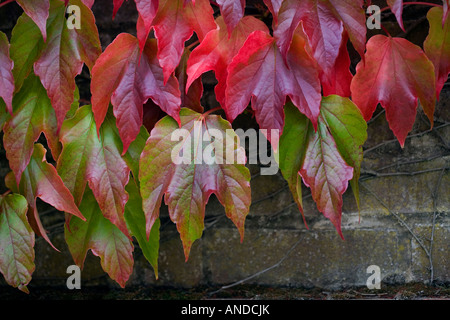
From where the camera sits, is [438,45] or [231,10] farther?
[438,45]

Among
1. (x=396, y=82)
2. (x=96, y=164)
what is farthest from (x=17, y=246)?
(x=396, y=82)

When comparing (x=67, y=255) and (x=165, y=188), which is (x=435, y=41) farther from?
(x=67, y=255)

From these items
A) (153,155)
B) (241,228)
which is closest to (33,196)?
(153,155)

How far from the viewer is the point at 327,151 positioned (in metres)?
0.78

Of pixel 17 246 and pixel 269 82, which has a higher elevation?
pixel 269 82

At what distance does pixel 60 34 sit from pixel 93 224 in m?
0.41

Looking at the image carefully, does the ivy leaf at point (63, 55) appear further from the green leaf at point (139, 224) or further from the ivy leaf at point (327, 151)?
the ivy leaf at point (327, 151)

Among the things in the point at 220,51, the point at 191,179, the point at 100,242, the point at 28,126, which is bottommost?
the point at 100,242

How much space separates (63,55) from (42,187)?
267mm

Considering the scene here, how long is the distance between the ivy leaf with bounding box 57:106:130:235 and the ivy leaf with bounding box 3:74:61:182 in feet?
0.13

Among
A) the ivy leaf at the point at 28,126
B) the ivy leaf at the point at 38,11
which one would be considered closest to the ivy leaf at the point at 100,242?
the ivy leaf at the point at 28,126

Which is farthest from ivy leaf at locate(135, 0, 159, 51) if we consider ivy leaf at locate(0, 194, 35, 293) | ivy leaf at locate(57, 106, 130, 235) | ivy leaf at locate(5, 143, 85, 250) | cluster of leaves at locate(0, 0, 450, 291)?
ivy leaf at locate(0, 194, 35, 293)

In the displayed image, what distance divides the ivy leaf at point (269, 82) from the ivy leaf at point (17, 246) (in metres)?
0.49

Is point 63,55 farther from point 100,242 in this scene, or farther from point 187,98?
point 100,242
